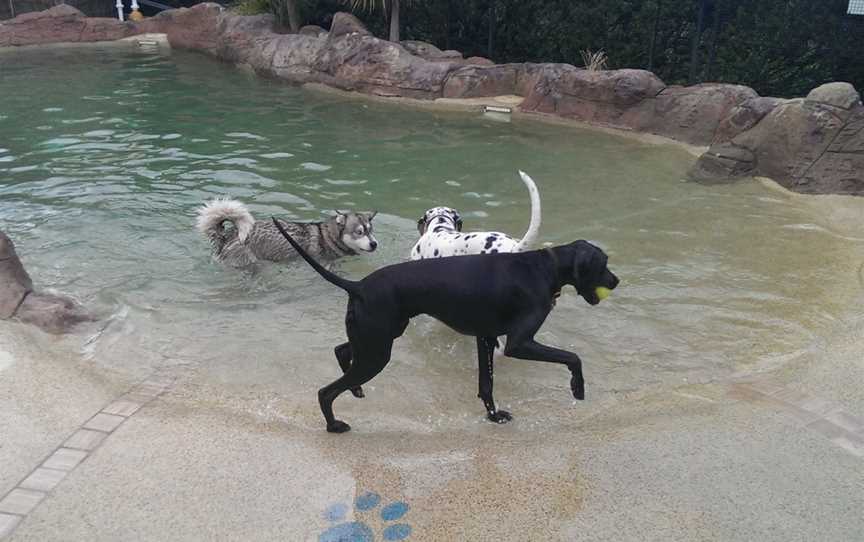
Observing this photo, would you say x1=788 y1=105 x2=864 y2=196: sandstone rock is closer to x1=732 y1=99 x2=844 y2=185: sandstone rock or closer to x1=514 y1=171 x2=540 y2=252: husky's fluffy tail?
x1=732 y1=99 x2=844 y2=185: sandstone rock

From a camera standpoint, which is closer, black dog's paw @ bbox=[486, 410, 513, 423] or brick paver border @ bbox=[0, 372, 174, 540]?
brick paver border @ bbox=[0, 372, 174, 540]

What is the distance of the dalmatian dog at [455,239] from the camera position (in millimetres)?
4758

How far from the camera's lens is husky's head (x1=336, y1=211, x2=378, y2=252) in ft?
21.1

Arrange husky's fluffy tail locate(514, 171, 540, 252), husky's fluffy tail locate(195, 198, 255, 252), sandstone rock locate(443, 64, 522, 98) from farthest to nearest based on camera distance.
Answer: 1. sandstone rock locate(443, 64, 522, 98)
2. husky's fluffy tail locate(195, 198, 255, 252)
3. husky's fluffy tail locate(514, 171, 540, 252)

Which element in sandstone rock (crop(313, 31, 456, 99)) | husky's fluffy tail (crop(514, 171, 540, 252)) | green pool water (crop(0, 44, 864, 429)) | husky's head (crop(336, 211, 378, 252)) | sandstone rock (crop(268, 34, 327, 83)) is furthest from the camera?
sandstone rock (crop(268, 34, 327, 83))

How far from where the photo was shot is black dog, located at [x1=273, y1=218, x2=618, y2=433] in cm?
389

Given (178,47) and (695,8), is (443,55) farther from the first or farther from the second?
(178,47)

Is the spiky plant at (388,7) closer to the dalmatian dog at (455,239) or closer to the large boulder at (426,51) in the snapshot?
the large boulder at (426,51)

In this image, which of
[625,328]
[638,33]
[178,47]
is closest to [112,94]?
[178,47]

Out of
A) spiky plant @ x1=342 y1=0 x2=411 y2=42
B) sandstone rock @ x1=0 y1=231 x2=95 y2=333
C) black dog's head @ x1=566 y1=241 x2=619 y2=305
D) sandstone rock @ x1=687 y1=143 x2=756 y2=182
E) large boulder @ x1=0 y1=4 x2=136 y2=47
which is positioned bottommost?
sandstone rock @ x1=0 y1=231 x2=95 y2=333

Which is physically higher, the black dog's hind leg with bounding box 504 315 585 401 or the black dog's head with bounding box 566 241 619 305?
the black dog's head with bounding box 566 241 619 305

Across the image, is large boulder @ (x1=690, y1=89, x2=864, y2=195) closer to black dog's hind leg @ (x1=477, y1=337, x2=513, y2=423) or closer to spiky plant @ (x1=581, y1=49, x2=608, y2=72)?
spiky plant @ (x1=581, y1=49, x2=608, y2=72)

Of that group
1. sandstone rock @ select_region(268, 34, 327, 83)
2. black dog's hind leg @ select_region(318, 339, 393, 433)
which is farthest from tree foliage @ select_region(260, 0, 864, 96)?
black dog's hind leg @ select_region(318, 339, 393, 433)

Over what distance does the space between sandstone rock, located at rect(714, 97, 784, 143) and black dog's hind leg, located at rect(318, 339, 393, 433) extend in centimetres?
823
